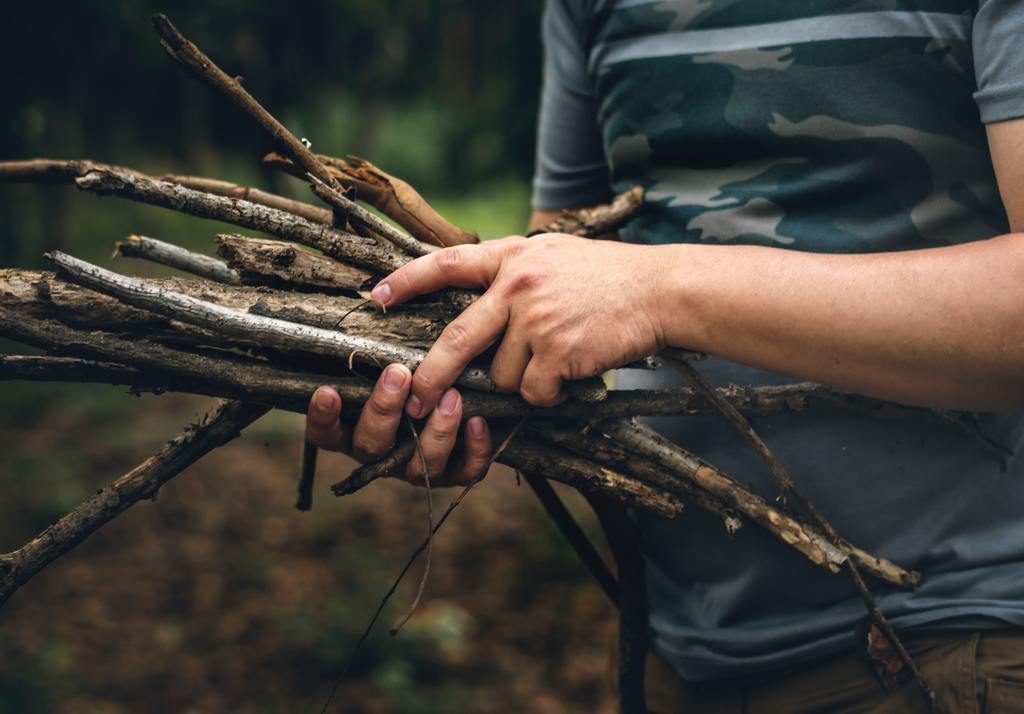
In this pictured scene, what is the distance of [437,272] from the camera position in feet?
5.00

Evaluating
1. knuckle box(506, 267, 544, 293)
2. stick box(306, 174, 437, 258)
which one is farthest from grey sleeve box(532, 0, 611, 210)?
knuckle box(506, 267, 544, 293)

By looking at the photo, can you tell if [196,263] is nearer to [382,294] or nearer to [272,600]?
[382,294]

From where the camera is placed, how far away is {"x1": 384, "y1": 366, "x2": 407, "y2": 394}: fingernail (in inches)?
59.3

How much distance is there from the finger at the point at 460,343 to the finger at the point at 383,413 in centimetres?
3


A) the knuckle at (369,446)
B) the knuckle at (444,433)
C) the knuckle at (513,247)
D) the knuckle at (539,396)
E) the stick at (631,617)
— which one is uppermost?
the knuckle at (513,247)

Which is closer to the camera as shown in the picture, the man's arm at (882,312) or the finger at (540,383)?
the man's arm at (882,312)

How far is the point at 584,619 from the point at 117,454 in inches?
141

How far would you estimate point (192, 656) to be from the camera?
4188 mm

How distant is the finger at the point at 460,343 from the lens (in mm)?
1488

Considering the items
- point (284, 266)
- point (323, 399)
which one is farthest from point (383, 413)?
point (284, 266)

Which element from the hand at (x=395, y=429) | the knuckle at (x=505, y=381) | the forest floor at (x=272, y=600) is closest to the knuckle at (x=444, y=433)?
the hand at (x=395, y=429)

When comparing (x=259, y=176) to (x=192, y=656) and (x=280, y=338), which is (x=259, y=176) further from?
(x=280, y=338)

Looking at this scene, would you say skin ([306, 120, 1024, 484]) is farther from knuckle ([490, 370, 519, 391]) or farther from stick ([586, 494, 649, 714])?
stick ([586, 494, 649, 714])

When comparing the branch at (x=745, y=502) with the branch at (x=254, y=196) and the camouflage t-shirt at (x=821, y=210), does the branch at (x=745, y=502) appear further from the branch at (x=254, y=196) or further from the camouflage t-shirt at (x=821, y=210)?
the branch at (x=254, y=196)
